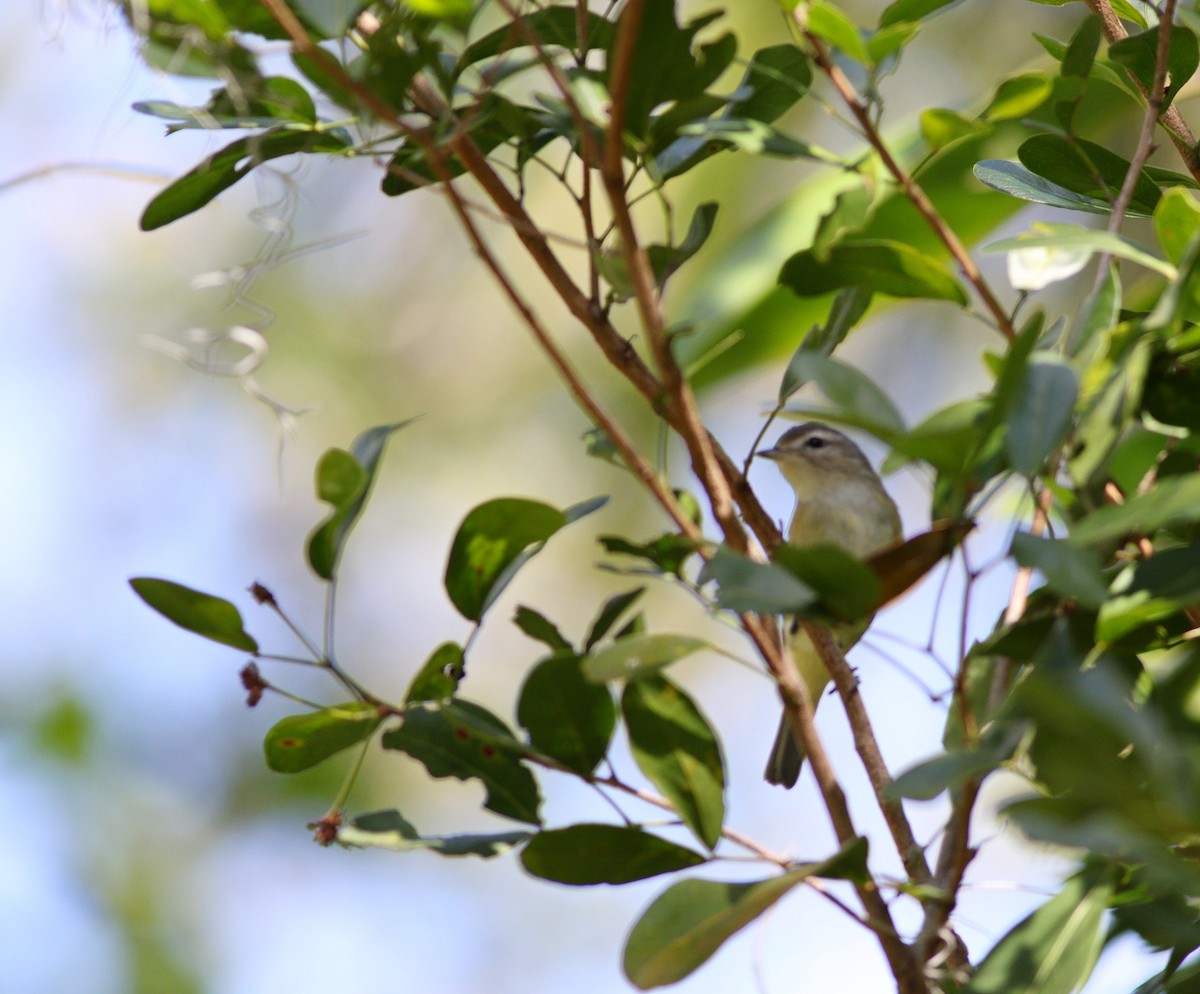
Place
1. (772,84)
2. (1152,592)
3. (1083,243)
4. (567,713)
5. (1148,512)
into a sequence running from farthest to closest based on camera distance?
(772,84) → (567,713) → (1083,243) → (1152,592) → (1148,512)

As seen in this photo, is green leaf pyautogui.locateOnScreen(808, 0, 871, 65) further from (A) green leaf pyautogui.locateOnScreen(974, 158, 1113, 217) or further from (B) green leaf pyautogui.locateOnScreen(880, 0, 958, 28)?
(A) green leaf pyautogui.locateOnScreen(974, 158, 1113, 217)

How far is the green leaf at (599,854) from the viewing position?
112cm

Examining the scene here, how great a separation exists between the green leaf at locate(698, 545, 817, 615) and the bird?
92.0 inches

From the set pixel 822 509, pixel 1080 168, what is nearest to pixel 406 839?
pixel 1080 168

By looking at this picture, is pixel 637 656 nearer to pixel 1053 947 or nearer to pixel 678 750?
pixel 678 750

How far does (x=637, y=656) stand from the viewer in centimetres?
97

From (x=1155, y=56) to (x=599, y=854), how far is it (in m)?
0.95

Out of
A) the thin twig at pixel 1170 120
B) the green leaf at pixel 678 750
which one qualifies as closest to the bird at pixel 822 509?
the thin twig at pixel 1170 120

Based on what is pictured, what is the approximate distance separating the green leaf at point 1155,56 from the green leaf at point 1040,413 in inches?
20.9

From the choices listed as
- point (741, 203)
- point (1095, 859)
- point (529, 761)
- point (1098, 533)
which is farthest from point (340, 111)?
point (741, 203)

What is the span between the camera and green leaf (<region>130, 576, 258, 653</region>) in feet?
3.61

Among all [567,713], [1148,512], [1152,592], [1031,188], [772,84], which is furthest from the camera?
[1031,188]

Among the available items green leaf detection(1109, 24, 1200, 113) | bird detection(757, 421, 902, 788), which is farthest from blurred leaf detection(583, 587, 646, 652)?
bird detection(757, 421, 902, 788)

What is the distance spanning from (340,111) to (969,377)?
16.5ft
